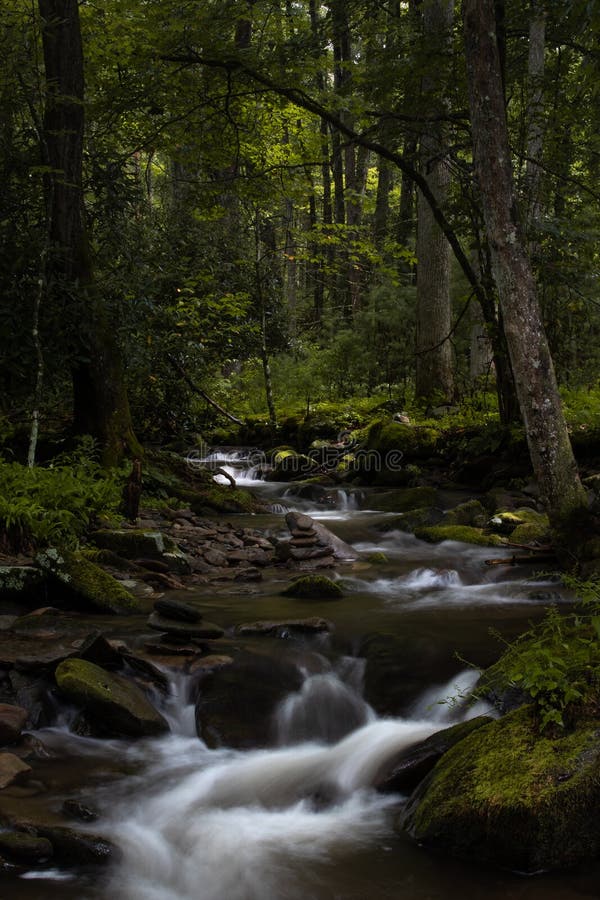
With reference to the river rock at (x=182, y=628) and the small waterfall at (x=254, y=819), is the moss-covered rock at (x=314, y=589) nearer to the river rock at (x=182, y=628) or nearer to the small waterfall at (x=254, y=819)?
the river rock at (x=182, y=628)

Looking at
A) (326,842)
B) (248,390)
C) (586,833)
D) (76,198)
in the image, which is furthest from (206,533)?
(248,390)

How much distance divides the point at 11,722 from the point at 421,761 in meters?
2.35

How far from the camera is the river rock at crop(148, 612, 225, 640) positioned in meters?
5.71

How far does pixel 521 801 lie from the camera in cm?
323

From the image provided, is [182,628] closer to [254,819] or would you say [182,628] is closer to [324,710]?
[324,710]

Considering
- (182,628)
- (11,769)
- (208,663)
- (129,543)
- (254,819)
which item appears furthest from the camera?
(129,543)

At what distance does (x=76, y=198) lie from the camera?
988 centimetres

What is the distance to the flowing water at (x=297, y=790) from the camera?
332 cm

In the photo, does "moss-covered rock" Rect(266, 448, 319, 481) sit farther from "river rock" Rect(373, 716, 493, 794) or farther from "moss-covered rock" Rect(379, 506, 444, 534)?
"river rock" Rect(373, 716, 493, 794)

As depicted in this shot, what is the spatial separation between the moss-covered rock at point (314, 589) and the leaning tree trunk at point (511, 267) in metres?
2.32

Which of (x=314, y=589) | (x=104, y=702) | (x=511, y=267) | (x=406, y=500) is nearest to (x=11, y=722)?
(x=104, y=702)

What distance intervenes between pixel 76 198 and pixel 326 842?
8.63 metres

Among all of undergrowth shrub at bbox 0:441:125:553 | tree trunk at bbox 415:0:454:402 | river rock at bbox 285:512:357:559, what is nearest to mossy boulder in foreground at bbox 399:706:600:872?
undergrowth shrub at bbox 0:441:125:553

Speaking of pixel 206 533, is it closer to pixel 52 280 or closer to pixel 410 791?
pixel 52 280
